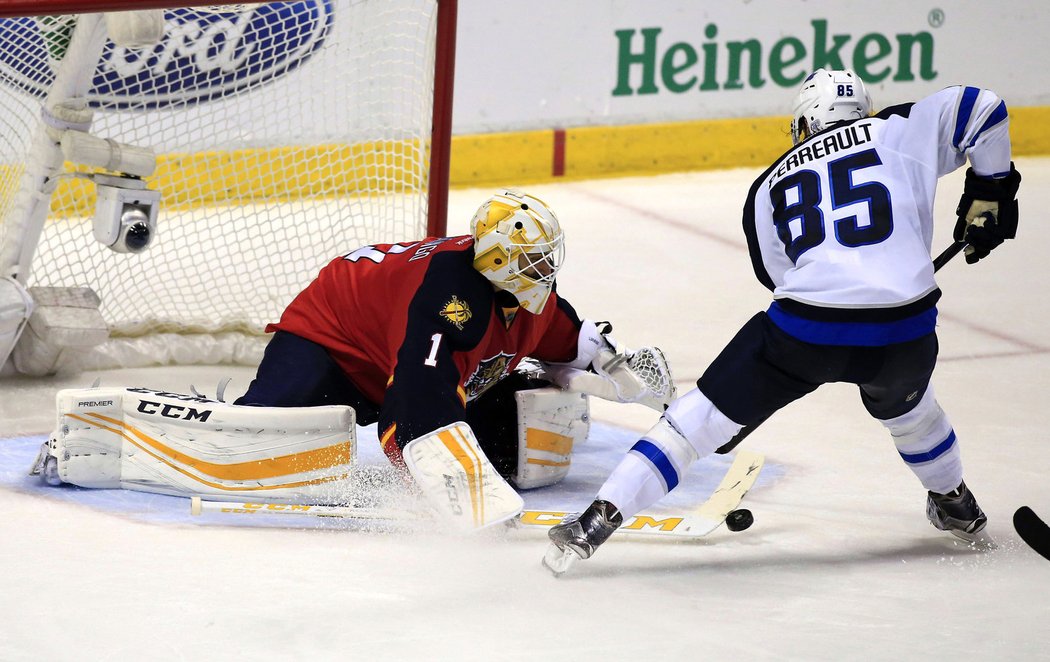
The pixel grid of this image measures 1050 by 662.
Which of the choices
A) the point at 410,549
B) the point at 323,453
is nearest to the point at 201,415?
the point at 323,453

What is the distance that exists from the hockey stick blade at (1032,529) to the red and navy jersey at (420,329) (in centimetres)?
108

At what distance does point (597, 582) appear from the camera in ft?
9.70

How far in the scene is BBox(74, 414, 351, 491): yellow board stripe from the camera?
131 inches

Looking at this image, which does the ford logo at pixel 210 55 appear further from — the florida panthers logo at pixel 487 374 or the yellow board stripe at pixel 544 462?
the yellow board stripe at pixel 544 462

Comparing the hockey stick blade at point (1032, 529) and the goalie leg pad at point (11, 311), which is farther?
the goalie leg pad at point (11, 311)

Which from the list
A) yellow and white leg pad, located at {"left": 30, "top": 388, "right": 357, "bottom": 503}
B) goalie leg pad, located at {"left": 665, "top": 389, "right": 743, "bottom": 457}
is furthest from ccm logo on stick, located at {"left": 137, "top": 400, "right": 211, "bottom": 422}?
goalie leg pad, located at {"left": 665, "top": 389, "right": 743, "bottom": 457}

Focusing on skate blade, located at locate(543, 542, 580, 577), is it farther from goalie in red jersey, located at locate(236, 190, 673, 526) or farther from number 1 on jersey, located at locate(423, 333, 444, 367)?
number 1 on jersey, located at locate(423, 333, 444, 367)

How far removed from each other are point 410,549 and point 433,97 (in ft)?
5.16

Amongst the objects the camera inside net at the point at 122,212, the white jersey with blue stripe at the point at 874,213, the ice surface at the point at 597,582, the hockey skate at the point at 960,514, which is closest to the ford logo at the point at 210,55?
the camera inside net at the point at 122,212

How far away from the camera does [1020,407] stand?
4293 millimetres

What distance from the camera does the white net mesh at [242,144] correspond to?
4.36 metres

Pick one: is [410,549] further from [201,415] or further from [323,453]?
[201,415]

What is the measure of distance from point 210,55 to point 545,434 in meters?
1.71

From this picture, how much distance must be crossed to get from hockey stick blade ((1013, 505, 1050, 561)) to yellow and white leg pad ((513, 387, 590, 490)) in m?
1.01
